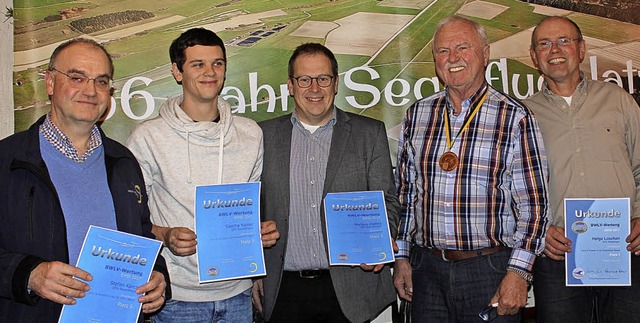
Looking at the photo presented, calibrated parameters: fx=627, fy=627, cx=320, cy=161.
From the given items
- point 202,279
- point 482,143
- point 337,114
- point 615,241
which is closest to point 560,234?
point 615,241

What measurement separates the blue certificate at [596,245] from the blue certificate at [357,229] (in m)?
0.89

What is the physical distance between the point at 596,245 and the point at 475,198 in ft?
2.27

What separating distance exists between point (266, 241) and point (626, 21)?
3.32 metres

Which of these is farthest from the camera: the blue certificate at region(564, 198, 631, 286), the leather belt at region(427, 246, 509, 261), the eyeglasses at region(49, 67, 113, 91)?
the blue certificate at region(564, 198, 631, 286)

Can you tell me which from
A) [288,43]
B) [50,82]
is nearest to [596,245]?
[288,43]

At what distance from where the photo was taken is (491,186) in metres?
2.87

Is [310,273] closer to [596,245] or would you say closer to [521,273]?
Result: [521,273]

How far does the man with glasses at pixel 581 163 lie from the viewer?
3.14 meters

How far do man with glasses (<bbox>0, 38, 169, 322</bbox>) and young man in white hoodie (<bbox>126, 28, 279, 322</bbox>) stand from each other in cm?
18

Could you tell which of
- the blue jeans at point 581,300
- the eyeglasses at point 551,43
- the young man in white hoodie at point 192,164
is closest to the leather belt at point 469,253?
the blue jeans at point 581,300

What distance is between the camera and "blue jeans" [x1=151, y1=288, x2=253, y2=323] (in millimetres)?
2789

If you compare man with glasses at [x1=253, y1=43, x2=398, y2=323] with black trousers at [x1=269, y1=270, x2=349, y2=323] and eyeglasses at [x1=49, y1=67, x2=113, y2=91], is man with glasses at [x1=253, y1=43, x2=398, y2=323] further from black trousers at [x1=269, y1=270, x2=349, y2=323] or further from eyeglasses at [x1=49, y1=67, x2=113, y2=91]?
eyeglasses at [x1=49, y1=67, x2=113, y2=91]

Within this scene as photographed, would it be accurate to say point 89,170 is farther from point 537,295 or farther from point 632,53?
point 632,53

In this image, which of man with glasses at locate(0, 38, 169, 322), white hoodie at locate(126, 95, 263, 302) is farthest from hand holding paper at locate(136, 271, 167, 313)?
white hoodie at locate(126, 95, 263, 302)
